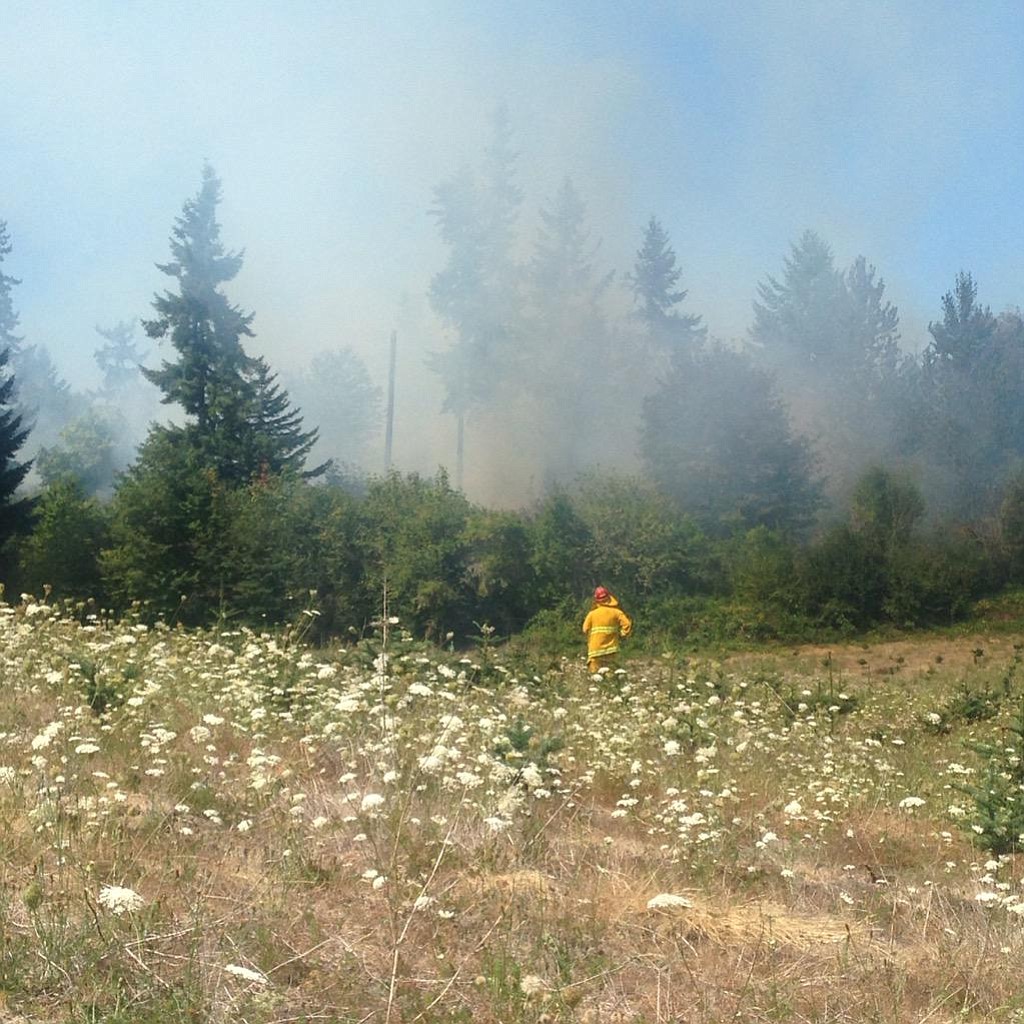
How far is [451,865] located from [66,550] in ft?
72.1

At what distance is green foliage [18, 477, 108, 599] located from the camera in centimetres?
2311

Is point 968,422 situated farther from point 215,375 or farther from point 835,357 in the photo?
point 215,375

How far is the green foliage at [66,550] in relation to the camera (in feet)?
75.8

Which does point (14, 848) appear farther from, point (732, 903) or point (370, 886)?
point (732, 903)

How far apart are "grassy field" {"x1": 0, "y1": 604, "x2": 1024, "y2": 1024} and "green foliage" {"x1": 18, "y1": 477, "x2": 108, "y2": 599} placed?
18.5 metres

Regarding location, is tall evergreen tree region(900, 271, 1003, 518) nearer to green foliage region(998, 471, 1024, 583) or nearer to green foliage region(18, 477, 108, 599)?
green foliage region(998, 471, 1024, 583)

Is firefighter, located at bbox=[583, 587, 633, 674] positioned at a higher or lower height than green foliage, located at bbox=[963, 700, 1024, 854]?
higher

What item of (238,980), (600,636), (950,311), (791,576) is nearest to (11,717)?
(238,980)

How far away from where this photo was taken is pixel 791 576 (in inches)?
947

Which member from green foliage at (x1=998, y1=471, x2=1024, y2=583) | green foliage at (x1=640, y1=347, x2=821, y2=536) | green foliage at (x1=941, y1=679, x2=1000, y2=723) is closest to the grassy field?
green foliage at (x1=941, y1=679, x2=1000, y2=723)

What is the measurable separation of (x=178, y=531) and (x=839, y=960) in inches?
856

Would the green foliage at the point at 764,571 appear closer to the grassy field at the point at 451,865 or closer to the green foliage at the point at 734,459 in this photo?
the green foliage at the point at 734,459

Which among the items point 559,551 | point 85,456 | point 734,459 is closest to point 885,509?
point 734,459

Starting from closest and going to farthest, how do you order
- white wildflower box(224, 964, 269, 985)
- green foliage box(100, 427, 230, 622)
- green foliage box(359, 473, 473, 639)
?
white wildflower box(224, 964, 269, 985) < green foliage box(100, 427, 230, 622) < green foliage box(359, 473, 473, 639)
